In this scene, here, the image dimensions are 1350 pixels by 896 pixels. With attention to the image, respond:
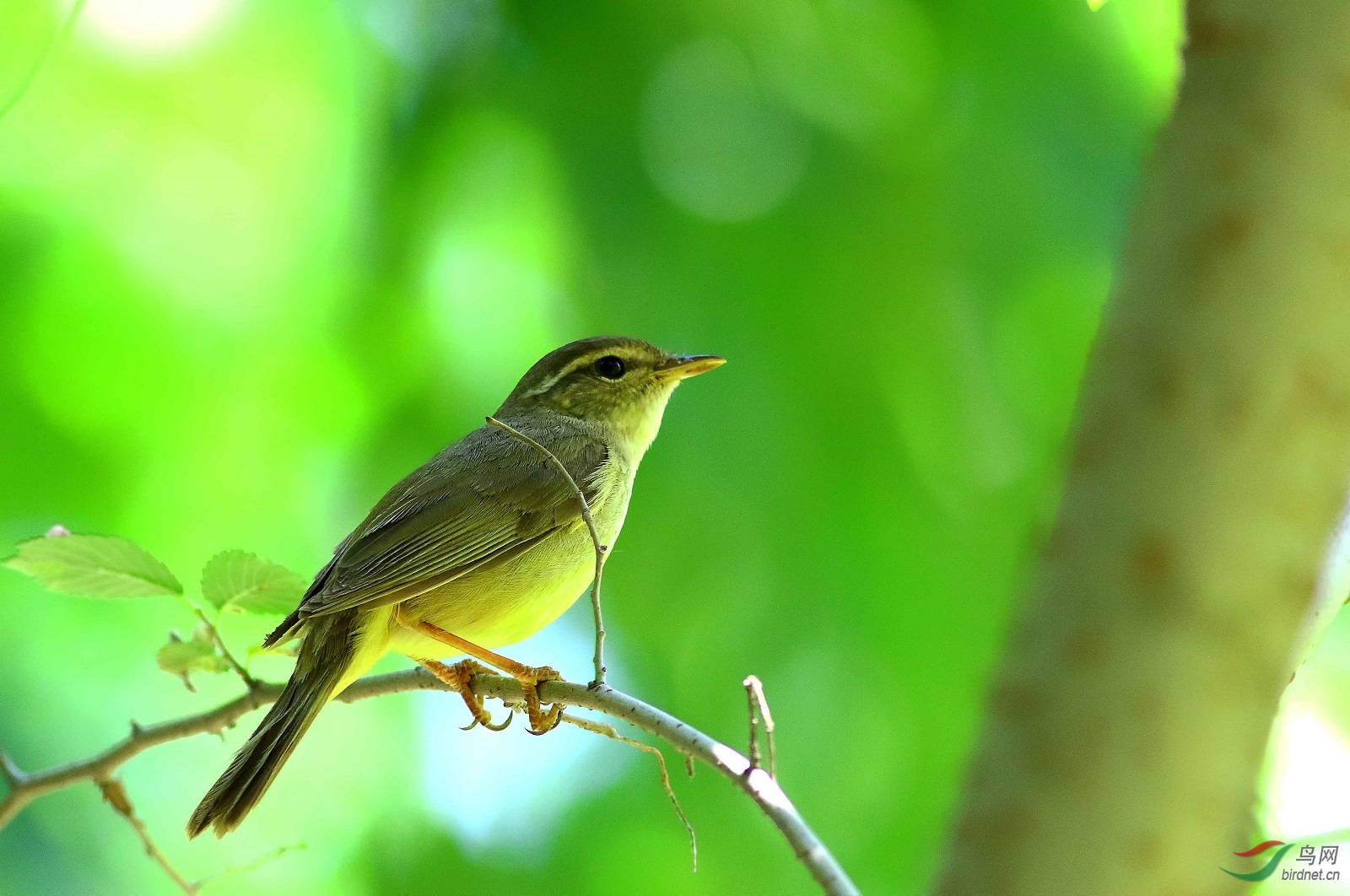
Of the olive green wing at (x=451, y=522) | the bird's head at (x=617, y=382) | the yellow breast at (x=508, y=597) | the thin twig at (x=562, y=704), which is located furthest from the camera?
the bird's head at (x=617, y=382)

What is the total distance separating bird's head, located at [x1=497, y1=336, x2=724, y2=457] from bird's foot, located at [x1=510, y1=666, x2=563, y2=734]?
3.77 ft

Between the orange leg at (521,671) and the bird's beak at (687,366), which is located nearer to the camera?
the orange leg at (521,671)

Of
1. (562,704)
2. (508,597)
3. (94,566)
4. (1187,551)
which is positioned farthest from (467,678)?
(1187,551)

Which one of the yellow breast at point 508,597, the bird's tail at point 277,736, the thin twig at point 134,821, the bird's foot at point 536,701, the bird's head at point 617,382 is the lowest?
the thin twig at point 134,821

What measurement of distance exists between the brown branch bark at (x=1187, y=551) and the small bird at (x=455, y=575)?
185cm

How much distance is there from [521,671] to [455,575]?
33 centimetres

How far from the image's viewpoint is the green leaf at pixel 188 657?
2516 millimetres

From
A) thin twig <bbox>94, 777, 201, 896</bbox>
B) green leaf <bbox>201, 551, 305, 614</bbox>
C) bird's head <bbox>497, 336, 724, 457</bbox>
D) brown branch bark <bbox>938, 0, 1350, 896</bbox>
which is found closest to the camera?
brown branch bark <bbox>938, 0, 1350, 896</bbox>

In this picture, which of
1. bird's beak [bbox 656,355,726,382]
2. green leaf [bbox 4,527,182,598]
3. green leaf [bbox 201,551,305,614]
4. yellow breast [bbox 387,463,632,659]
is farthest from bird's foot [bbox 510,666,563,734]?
bird's beak [bbox 656,355,726,382]

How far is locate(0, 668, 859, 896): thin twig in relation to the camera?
1364mm

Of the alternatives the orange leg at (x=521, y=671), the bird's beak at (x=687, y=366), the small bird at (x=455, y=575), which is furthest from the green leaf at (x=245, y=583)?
the bird's beak at (x=687, y=366)

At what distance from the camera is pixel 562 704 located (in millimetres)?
2312

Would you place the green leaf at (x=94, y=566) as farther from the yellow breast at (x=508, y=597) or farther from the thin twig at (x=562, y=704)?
the yellow breast at (x=508, y=597)

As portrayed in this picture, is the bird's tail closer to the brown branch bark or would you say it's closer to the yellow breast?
the yellow breast
